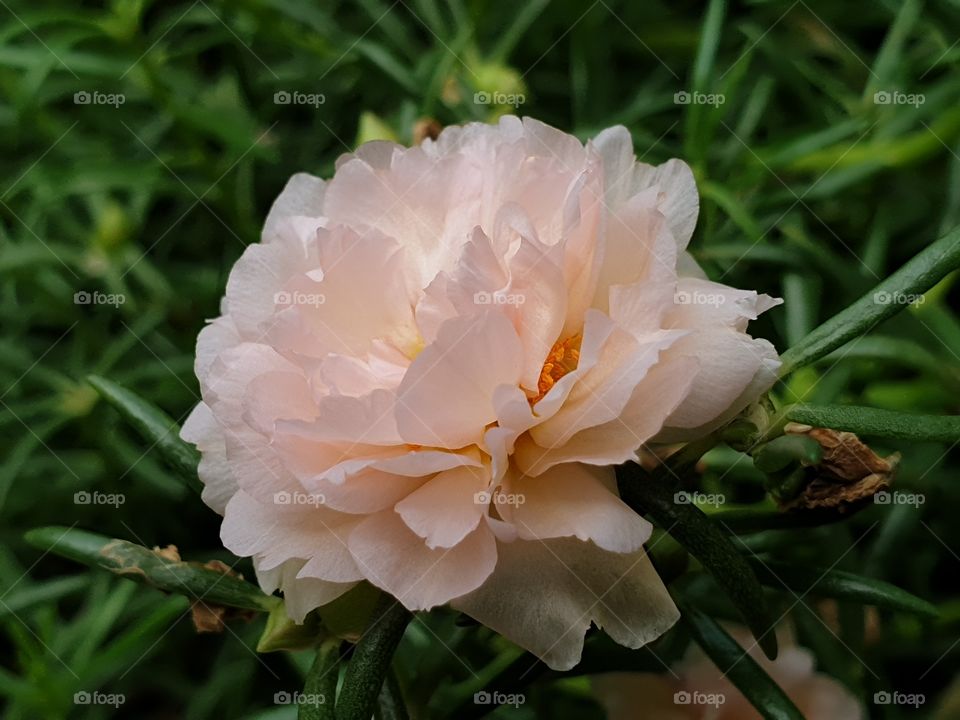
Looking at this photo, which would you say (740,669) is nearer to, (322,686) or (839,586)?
(839,586)

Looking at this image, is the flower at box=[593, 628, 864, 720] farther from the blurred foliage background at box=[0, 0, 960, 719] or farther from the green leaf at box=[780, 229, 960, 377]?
the green leaf at box=[780, 229, 960, 377]

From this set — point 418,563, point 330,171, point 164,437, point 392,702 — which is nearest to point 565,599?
point 418,563

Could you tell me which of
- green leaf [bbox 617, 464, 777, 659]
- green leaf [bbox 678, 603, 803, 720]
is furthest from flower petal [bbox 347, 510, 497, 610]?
green leaf [bbox 678, 603, 803, 720]

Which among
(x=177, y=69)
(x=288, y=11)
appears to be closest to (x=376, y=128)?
(x=288, y=11)

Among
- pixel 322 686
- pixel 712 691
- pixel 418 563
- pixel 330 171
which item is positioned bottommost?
pixel 712 691

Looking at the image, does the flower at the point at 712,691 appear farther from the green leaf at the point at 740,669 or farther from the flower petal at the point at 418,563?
the flower petal at the point at 418,563

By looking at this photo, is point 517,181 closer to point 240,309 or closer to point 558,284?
point 558,284
